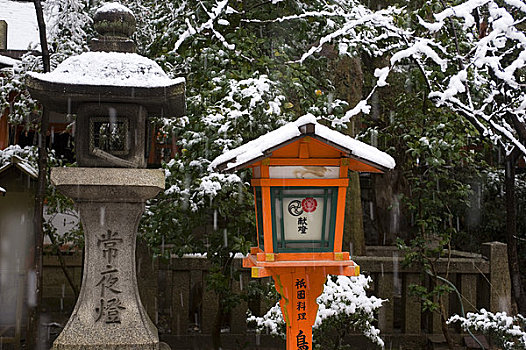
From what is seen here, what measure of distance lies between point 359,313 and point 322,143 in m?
2.46

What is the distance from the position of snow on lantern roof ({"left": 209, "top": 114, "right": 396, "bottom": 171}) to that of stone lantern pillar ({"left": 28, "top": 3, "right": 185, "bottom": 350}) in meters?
1.61

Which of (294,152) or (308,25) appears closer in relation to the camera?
(294,152)

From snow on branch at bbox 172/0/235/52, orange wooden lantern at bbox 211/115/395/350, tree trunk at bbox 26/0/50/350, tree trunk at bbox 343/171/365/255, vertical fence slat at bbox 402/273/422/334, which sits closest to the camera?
orange wooden lantern at bbox 211/115/395/350

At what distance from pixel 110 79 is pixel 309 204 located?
2.50 m

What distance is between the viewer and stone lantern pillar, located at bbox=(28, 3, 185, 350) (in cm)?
534

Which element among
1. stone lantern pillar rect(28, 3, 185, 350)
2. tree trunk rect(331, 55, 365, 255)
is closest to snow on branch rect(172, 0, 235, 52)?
stone lantern pillar rect(28, 3, 185, 350)

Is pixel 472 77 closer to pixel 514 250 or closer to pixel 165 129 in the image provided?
pixel 514 250

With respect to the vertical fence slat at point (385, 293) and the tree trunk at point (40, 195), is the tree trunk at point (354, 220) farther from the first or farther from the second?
the tree trunk at point (40, 195)

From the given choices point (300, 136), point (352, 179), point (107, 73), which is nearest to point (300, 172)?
point (300, 136)

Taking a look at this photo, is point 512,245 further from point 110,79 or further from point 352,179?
point 110,79

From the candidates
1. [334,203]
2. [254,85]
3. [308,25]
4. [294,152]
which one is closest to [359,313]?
[334,203]

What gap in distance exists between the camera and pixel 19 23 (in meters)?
13.9

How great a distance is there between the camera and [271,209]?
4.15 meters

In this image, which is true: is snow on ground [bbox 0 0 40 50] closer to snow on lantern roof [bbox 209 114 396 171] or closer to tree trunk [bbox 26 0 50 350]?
tree trunk [bbox 26 0 50 350]
